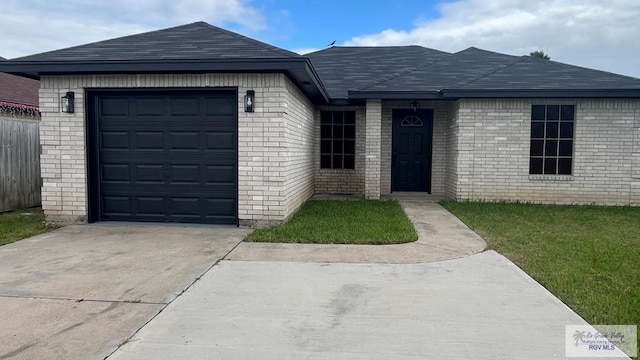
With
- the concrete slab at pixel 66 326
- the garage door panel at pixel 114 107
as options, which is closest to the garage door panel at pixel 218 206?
the garage door panel at pixel 114 107

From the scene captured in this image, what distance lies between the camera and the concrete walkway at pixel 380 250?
535cm

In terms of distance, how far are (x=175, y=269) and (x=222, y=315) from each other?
155cm

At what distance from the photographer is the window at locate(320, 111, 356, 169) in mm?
12430

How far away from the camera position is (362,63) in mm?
14508

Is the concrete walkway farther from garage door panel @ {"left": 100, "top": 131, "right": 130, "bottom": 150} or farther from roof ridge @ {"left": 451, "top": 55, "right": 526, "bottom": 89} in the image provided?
roof ridge @ {"left": 451, "top": 55, "right": 526, "bottom": 89}

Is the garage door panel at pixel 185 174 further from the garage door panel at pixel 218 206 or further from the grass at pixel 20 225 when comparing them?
the grass at pixel 20 225

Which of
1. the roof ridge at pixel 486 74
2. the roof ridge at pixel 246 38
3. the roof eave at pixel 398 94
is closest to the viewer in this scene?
the roof ridge at pixel 246 38

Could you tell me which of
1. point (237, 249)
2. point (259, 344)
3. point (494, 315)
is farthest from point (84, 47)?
point (494, 315)

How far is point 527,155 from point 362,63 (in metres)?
6.48

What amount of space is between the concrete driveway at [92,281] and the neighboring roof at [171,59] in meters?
2.68

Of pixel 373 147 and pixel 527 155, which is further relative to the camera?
pixel 373 147

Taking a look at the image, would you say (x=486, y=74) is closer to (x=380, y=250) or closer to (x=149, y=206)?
(x=380, y=250)

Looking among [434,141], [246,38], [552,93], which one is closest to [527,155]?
[552,93]

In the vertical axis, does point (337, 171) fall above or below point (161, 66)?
below
